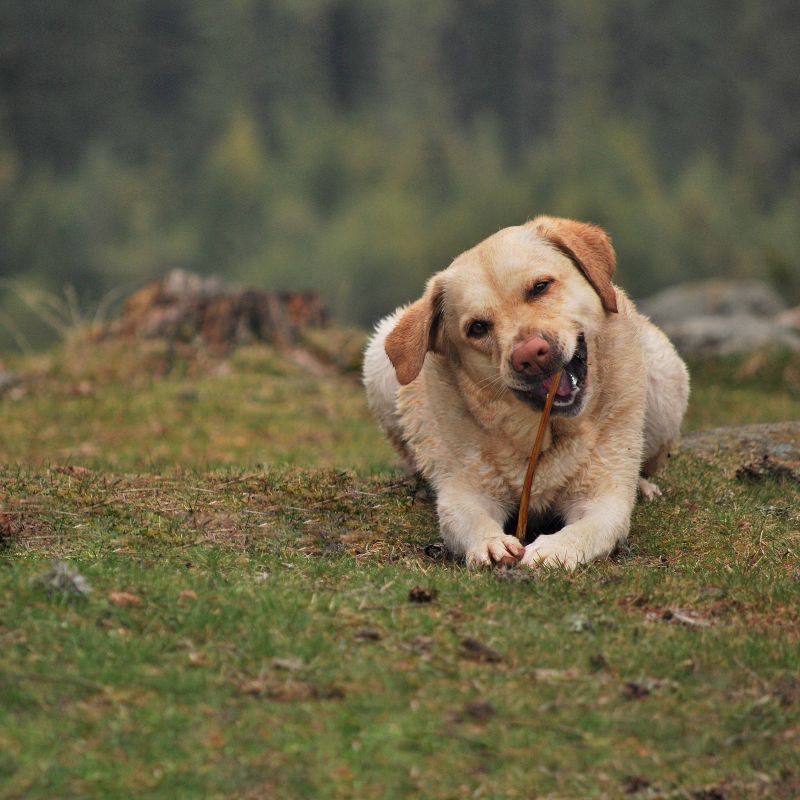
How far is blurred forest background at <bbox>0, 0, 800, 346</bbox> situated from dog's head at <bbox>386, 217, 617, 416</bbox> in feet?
208

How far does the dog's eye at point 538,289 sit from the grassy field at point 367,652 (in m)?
1.42

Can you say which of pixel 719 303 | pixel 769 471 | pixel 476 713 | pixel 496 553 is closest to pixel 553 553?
pixel 496 553

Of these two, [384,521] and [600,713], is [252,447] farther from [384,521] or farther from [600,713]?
[600,713]

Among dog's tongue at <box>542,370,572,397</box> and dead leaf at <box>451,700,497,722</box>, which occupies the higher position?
dog's tongue at <box>542,370,572,397</box>

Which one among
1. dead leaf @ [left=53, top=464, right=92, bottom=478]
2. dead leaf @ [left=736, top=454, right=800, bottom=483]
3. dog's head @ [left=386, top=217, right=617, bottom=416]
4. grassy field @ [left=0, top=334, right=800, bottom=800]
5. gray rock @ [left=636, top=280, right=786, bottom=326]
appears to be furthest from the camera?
gray rock @ [left=636, top=280, right=786, bottom=326]

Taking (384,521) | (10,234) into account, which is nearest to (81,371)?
A: (384,521)

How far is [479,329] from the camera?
638cm

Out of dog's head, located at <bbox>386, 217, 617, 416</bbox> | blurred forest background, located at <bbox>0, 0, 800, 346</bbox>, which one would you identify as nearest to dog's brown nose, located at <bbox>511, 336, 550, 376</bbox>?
dog's head, located at <bbox>386, 217, 617, 416</bbox>

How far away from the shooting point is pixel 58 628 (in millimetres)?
4559

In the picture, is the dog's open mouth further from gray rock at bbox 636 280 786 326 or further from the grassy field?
gray rock at bbox 636 280 786 326

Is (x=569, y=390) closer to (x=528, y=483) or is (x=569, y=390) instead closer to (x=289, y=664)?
(x=528, y=483)

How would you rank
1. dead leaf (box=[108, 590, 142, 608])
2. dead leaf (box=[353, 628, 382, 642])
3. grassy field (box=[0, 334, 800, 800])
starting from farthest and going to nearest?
dead leaf (box=[108, 590, 142, 608])
dead leaf (box=[353, 628, 382, 642])
grassy field (box=[0, 334, 800, 800])

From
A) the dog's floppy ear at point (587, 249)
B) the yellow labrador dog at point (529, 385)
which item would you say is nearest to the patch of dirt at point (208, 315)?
the yellow labrador dog at point (529, 385)

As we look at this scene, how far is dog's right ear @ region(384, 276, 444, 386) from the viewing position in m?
6.52
